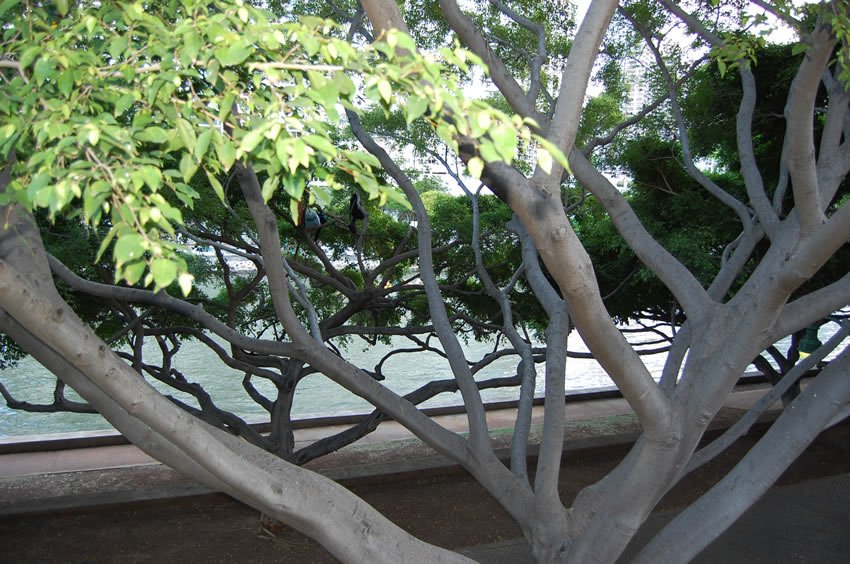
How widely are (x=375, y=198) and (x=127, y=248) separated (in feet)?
3.98

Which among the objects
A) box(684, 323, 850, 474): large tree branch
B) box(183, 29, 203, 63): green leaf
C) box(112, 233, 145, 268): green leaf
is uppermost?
box(183, 29, 203, 63): green leaf

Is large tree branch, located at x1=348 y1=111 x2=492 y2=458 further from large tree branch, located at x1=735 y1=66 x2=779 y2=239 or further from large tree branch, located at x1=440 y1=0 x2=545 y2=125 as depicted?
large tree branch, located at x1=735 y1=66 x2=779 y2=239

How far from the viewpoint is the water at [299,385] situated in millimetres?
11977

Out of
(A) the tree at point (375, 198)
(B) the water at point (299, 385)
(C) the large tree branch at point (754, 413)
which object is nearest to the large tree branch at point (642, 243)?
(A) the tree at point (375, 198)

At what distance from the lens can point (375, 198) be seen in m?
2.83

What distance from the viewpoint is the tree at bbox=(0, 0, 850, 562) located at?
1991mm

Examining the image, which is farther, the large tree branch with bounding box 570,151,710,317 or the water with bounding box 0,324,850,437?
the water with bounding box 0,324,850,437

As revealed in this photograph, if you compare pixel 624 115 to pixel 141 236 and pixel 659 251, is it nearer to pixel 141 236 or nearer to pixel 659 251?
pixel 659 251

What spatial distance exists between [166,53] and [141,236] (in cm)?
69

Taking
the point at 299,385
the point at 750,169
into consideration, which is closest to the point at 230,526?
the point at 750,169

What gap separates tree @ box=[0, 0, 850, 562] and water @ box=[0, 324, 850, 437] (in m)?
6.46

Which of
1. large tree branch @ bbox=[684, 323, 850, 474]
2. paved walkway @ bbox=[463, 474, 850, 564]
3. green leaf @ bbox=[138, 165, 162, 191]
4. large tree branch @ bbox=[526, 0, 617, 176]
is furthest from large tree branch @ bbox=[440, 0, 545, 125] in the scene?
paved walkway @ bbox=[463, 474, 850, 564]

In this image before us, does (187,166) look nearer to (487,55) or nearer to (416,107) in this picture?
(416,107)

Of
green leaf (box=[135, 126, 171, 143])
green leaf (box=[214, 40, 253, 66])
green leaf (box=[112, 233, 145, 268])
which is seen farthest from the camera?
green leaf (box=[135, 126, 171, 143])
